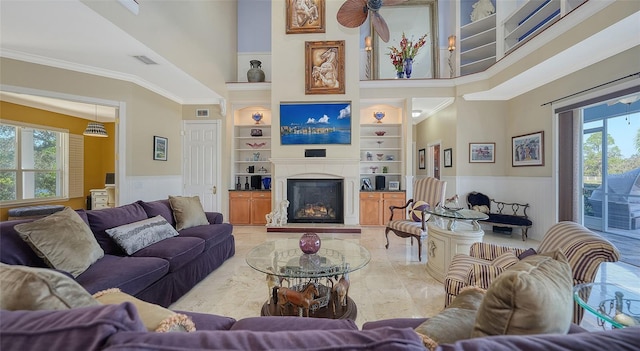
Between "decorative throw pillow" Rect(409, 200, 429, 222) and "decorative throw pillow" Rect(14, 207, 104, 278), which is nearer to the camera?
"decorative throw pillow" Rect(14, 207, 104, 278)

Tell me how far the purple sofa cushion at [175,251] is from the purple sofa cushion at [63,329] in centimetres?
180

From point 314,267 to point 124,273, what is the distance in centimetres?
141

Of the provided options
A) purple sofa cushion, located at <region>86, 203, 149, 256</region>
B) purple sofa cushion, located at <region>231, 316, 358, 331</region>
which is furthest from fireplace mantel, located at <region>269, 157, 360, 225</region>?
purple sofa cushion, located at <region>231, 316, 358, 331</region>

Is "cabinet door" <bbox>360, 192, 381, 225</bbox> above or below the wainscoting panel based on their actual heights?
below

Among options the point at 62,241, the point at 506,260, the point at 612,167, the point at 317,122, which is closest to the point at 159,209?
the point at 62,241

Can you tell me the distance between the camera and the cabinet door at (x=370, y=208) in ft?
17.5

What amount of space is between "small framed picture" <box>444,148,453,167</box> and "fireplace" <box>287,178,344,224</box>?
93.9 inches

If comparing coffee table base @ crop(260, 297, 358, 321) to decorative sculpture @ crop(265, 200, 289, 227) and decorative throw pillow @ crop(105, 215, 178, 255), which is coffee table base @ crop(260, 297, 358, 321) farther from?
decorative sculpture @ crop(265, 200, 289, 227)

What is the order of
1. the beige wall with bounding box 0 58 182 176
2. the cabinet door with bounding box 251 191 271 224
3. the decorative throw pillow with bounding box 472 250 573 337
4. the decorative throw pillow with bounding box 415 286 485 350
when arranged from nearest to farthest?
the decorative throw pillow with bounding box 472 250 573 337
the decorative throw pillow with bounding box 415 286 485 350
the beige wall with bounding box 0 58 182 176
the cabinet door with bounding box 251 191 271 224

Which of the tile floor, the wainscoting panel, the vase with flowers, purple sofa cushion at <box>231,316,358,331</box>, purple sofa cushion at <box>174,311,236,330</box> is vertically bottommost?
the tile floor

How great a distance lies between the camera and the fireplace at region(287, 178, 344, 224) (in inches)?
206

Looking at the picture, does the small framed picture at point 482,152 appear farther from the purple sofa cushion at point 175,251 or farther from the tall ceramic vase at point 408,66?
the purple sofa cushion at point 175,251

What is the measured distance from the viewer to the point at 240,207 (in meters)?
5.53

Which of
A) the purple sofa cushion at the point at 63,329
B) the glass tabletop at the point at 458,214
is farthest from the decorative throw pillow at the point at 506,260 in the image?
the purple sofa cushion at the point at 63,329
